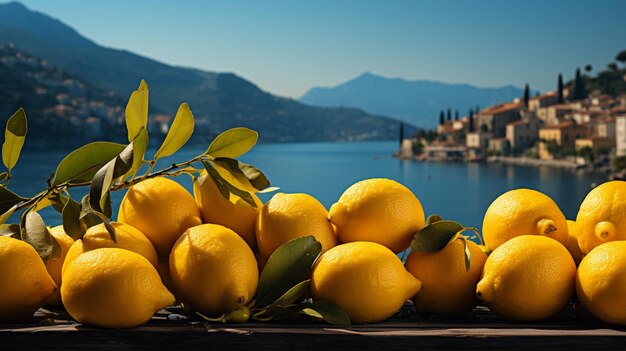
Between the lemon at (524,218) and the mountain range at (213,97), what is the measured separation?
83.3 metres

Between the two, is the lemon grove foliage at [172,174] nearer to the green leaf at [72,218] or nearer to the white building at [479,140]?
the green leaf at [72,218]

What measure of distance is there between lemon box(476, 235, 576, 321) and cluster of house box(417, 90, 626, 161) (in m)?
43.8

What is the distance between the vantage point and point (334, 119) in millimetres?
107312

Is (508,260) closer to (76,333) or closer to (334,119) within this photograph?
(76,333)

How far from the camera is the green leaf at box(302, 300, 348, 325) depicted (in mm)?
703

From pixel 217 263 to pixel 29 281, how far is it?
0.22m

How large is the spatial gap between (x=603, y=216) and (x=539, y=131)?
5066cm

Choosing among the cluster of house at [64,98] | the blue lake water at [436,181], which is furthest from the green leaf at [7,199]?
the cluster of house at [64,98]

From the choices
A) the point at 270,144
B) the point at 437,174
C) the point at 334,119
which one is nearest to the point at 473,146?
the point at 437,174

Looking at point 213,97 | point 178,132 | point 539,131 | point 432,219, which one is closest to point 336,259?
A: point 432,219

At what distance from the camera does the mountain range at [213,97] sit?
9338 cm

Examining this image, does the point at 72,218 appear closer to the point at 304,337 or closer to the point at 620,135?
the point at 304,337

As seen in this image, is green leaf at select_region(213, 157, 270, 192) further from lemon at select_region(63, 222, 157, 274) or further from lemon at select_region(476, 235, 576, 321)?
lemon at select_region(476, 235, 576, 321)

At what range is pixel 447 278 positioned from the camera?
0.80 meters
